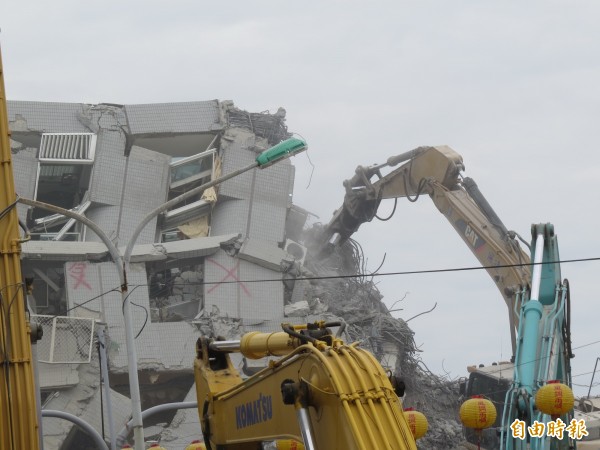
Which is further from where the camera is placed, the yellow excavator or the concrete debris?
the concrete debris

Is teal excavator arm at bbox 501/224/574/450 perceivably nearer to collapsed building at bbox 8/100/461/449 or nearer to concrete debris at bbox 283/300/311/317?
concrete debris at bbox 283/300/311/317

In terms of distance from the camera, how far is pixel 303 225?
3294 centimetres

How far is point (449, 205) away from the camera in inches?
973

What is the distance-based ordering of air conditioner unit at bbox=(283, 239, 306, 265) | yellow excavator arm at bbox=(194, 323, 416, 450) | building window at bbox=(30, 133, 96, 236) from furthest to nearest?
air conditioner unit at bbox=(283, 239, 306, 265), building window at bbox=(30, 133, 96, 236), yellow excavator arm at bbox=(194, 323, 416, 450)

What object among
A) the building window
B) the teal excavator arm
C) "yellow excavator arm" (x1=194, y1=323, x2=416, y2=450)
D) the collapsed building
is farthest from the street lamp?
the building window

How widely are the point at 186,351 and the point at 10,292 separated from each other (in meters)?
18.3

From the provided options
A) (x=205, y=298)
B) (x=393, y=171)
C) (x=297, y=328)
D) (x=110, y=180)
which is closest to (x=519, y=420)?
(x=297, y=328)

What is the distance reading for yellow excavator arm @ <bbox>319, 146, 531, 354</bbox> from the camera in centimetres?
2270

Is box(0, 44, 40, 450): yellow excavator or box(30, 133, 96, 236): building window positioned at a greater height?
box(30, 133, 96, 236): building window

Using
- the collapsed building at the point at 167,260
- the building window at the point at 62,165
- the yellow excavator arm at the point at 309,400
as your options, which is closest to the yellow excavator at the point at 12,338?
the yellow excavator arm at the point at 309,400

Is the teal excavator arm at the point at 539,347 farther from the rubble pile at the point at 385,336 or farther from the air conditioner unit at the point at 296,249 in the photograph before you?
the air conditioner unit at the point at 296,249

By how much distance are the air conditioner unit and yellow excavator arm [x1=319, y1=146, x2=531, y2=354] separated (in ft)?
3.43

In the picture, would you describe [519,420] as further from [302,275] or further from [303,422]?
[302,275]

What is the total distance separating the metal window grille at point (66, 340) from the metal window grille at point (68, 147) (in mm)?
5134
